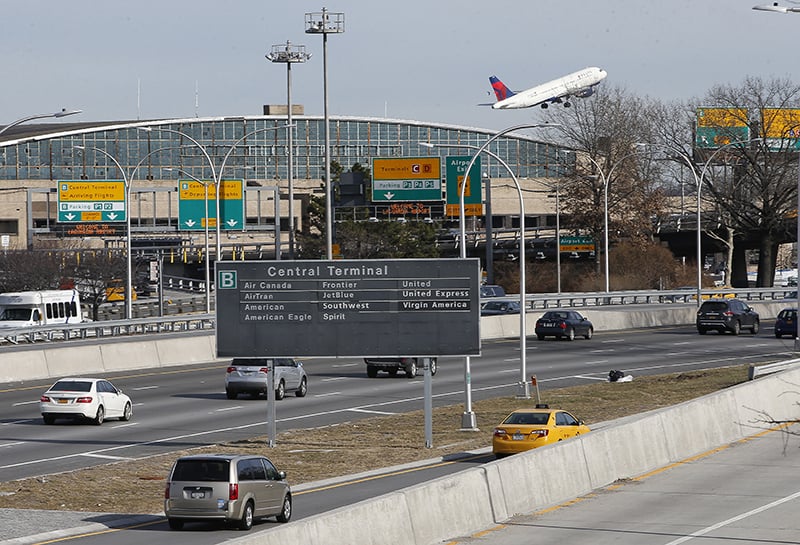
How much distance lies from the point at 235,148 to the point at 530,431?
114 m

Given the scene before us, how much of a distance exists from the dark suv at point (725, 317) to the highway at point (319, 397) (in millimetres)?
815

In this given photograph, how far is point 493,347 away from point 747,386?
95.8 feet

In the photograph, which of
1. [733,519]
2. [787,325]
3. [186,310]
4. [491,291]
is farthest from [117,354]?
[186,310]

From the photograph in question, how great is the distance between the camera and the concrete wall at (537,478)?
15797 mm

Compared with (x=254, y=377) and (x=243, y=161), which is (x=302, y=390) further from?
(x=243, y=161)

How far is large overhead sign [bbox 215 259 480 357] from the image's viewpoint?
32.2 m

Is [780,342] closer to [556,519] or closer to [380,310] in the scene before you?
[380,310]

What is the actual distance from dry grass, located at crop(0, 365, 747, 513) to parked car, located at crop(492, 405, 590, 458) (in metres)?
2.17

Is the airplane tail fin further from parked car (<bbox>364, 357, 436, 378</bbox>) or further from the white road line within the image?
the white road line

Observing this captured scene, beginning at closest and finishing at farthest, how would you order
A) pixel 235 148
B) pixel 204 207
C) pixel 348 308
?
pixel 348 308
pixel 204 207
pixel 235 148

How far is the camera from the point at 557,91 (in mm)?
111125

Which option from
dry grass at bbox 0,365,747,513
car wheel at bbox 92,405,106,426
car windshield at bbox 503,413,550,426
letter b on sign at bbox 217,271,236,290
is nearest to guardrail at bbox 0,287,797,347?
car wheel at bbox 92,405,106,426

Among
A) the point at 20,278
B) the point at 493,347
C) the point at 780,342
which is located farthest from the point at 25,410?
the point at 20,278

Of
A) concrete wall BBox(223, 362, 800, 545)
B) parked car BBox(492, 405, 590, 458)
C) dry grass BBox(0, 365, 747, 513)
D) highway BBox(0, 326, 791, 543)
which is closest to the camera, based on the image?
concrete wall BBox(223, 362, 800, 545)
